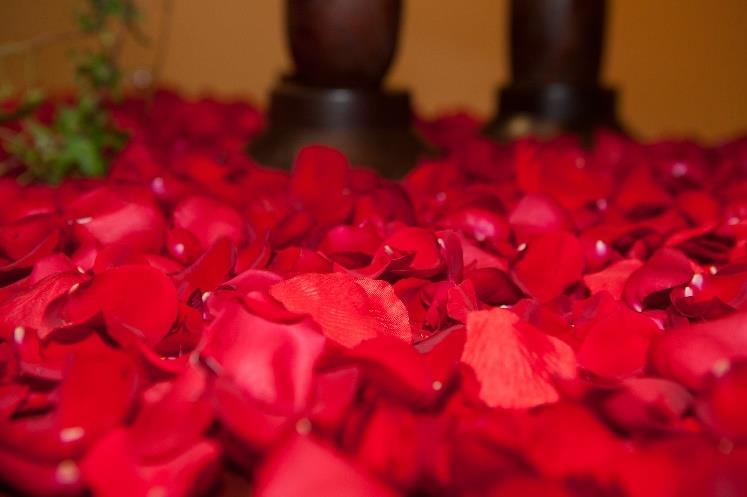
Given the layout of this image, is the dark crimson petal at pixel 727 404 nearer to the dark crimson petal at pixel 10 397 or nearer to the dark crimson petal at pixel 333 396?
the dark crimson petal at pixel 333 396

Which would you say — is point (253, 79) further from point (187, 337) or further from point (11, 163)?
point (187, 337)

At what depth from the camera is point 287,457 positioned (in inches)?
12.2

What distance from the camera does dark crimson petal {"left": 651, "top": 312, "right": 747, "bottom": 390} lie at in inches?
14.5

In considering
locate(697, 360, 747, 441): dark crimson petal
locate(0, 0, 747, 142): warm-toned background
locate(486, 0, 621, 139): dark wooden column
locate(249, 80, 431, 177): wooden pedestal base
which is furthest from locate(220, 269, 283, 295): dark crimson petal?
locate(0, 0, 747, 142): warm-toned background

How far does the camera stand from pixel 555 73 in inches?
41.3

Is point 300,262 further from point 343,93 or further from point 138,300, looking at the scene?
point 343,93

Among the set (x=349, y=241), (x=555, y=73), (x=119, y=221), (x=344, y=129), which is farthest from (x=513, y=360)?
(x=555, y=73)

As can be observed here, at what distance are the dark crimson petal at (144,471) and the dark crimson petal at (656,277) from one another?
0.26 meters

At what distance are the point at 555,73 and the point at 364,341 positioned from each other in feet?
2.48

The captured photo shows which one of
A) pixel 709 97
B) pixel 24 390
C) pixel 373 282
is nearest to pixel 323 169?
pixel 373 282

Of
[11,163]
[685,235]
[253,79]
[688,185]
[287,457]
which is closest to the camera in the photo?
[287,457]

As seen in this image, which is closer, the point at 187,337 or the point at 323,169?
the point at 187,337

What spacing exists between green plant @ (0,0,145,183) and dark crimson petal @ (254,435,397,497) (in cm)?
54

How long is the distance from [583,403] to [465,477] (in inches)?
3.1
